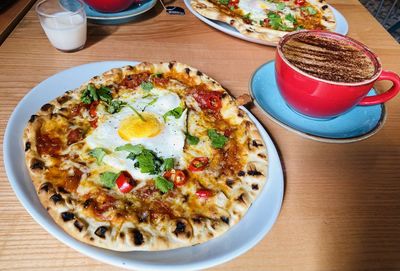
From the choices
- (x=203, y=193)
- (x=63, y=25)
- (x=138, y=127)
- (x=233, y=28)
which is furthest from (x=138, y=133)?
(x=233, y=28)

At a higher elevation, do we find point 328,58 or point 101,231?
point 328,58

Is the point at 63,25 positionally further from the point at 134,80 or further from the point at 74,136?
the point at 74,136

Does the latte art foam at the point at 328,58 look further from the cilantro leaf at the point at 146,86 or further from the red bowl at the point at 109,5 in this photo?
the red bowl at the point at 109,5

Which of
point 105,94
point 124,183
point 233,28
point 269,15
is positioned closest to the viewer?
point 124,183

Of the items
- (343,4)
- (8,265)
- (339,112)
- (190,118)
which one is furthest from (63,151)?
(343,4)

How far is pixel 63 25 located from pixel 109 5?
1.37 ft

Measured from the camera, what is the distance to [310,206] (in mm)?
1403

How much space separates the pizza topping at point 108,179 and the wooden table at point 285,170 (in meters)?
0.25

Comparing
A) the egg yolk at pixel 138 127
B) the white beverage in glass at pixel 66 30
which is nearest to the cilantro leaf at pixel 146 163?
the egg yolk at pixel 138 127

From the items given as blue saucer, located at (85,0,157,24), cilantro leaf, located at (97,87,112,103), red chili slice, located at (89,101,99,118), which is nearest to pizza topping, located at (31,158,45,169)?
red chili slice, located at (89,101,99,118)

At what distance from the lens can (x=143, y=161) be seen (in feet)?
4.38

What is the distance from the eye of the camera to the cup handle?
1616 millimetres

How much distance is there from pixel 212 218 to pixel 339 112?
0.86m

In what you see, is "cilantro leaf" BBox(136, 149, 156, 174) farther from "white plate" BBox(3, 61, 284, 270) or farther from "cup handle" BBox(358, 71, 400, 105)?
"cup handle" BBox(358, 71, 400, 105)
